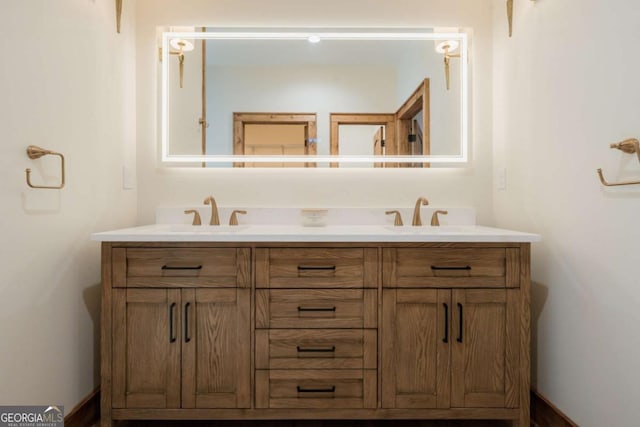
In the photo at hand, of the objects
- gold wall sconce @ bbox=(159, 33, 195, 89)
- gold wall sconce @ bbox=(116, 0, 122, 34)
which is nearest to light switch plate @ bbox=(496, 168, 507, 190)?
gold wall sconce @ bbox=(159, 33, 195, 89)

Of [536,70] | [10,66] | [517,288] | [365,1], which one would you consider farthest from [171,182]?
[536,70]

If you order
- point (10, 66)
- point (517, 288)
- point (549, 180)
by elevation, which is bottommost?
point (517, 288)

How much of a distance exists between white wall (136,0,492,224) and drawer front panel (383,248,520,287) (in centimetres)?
59

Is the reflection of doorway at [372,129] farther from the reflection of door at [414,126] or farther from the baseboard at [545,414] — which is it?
the baseboard at [545,414]

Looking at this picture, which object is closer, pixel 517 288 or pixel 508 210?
pixel 517 288

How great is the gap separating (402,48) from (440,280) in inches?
50.4

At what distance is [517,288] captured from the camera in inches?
52.3

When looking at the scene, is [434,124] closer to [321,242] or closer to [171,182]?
[321,242]

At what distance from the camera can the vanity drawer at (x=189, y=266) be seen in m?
1.32

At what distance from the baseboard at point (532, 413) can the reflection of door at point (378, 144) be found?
1.28m

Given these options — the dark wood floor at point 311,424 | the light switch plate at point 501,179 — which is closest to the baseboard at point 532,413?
the dark wood floor at point 311,424

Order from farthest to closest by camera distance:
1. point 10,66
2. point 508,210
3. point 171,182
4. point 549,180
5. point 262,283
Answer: point 171,182
point 508,210
point 549,180
point 262,283
point 10,66

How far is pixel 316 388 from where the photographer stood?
1.33 meters

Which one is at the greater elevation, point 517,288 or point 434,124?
point 434,124
